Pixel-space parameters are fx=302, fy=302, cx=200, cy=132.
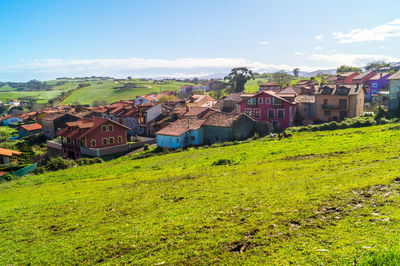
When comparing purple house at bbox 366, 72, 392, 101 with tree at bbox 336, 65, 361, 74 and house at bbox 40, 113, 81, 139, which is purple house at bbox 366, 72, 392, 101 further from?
house at bbox 40, 113, 81, 139

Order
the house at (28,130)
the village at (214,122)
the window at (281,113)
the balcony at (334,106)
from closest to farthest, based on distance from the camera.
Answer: the village at (214,122), the balcony at (334,106), the window at (281,113), the house at (28,130)

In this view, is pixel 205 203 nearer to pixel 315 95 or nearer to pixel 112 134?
pixel 112 134

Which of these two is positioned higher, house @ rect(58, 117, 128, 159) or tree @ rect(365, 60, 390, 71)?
tree @ rect(365, 60, 390, 71)

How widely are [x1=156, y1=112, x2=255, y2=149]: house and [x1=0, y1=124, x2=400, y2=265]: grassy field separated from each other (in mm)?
30190

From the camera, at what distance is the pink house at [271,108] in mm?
65438

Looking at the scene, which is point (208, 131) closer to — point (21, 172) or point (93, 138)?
point (93, 138)

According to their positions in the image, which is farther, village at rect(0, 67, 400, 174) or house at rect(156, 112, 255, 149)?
village at rect(0, 67, 400, 174)

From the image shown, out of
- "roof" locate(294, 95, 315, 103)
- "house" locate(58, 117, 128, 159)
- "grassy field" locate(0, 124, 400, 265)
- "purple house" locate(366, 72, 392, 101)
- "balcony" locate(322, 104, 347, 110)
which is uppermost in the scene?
"purple house" locate(366, 72, 392, 101)

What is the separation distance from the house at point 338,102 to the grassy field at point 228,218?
42.9m

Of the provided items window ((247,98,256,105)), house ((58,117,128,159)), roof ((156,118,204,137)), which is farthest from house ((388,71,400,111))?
house ((58,117,128,159))

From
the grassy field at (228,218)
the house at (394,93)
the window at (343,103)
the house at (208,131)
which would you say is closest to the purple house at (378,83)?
the window at (343,103)

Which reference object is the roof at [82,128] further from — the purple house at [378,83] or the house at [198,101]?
the purple house at [378,83]

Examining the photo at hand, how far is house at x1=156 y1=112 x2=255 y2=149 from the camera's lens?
A: 185ft

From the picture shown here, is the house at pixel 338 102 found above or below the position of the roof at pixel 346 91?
below
